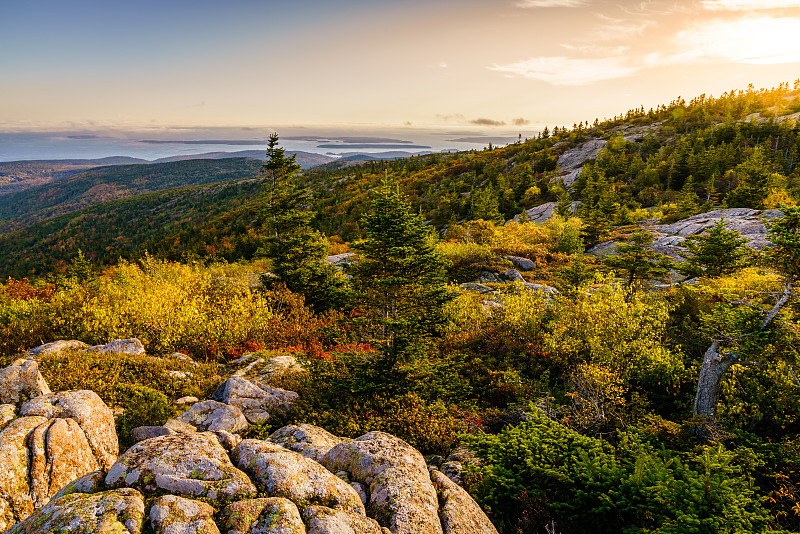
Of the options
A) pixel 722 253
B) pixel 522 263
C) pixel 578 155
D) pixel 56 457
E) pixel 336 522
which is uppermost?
pixel 578 155

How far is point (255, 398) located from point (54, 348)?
8712 millimetres

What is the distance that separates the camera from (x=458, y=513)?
611 centimetres

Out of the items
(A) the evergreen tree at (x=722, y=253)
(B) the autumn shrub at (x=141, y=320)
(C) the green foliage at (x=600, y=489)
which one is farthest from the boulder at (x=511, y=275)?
(C) the green foliage at (x=600, y=489)

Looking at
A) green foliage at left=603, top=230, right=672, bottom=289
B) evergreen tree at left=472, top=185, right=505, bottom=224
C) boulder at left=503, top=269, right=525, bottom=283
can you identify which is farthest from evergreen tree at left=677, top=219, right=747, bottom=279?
evergreen tree at left=472, top=185, right=505, bottom=224

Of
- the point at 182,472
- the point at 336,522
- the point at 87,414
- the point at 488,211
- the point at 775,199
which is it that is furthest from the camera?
the point at 488,211

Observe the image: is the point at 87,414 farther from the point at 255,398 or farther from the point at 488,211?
the point at 488,211

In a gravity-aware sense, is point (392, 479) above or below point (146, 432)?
above

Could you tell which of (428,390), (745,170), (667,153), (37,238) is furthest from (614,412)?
(37,238)

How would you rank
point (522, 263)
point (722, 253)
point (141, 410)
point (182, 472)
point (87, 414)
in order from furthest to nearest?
point (522, 263)
point (722, 253)
point (141, 410)
point (87, 414)
point (182, 472)

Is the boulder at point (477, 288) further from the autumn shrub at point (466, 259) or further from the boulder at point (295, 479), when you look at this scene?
the boulder at point (295, 479)

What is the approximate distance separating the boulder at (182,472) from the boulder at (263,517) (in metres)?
0.33

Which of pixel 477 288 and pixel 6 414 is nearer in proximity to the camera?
pixel 6 414

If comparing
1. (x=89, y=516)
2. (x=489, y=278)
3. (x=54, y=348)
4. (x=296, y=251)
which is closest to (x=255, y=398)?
(x=89, y=516)

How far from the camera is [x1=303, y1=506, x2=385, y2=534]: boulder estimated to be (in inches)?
183
